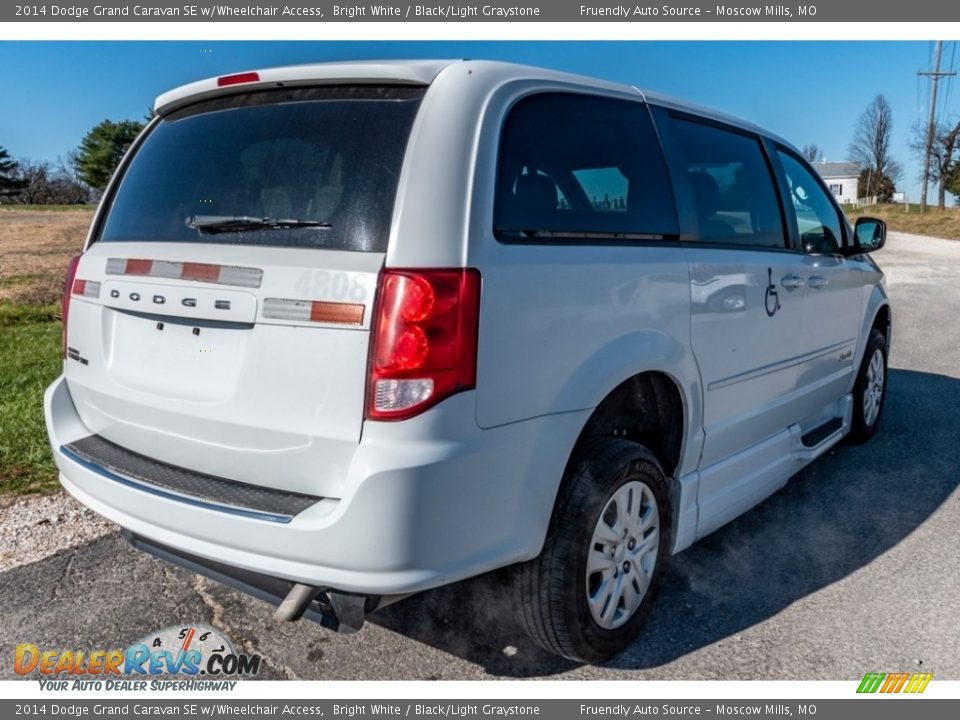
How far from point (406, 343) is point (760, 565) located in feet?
7.55

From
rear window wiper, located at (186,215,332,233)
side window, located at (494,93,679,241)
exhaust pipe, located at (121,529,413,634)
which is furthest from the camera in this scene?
side window, located at (494,93,679,241)

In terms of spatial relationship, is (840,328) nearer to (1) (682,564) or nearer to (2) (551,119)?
(1) (682,564)

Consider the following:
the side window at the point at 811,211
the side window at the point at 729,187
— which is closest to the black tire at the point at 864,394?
the side window at the point at 811,211

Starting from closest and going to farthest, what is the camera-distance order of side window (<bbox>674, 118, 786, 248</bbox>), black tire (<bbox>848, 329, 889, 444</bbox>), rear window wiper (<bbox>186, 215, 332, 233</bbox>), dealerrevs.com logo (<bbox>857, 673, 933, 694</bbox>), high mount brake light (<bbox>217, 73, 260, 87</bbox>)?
rear window wiper (<bbox>186, 215, 332, 233</bbox>), high mount brake light (<bbox>217, 73, 260, 87</bbox>), dealerrevs.com logo (<bbox>857, 673, 933, 694</bbox>), side window (<bbox>674, 118, 786, 248</bbox>), black tire (<bbox>848, 329, 889, 444</bbox>)

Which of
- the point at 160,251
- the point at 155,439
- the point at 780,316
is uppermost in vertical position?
the point at 160,251

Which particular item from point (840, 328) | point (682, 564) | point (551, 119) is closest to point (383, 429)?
point (551, 119)

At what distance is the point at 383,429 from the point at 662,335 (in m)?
1.21

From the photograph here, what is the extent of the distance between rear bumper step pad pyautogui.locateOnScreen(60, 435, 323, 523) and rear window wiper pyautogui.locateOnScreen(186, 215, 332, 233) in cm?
75

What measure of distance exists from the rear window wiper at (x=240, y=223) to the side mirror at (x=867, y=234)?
3.80m

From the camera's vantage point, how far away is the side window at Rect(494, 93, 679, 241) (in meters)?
2.50

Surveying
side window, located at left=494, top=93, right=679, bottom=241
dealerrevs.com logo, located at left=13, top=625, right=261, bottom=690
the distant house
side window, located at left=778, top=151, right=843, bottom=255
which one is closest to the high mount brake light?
side window, located at left=494, top=93, right=679, bottom=241

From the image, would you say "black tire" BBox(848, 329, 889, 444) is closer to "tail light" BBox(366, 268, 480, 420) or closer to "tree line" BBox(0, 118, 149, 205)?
"tail light" BBox(366, 268, 480, 420)

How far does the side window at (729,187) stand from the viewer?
11.2ft

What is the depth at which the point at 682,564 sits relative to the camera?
3674 millimetres
